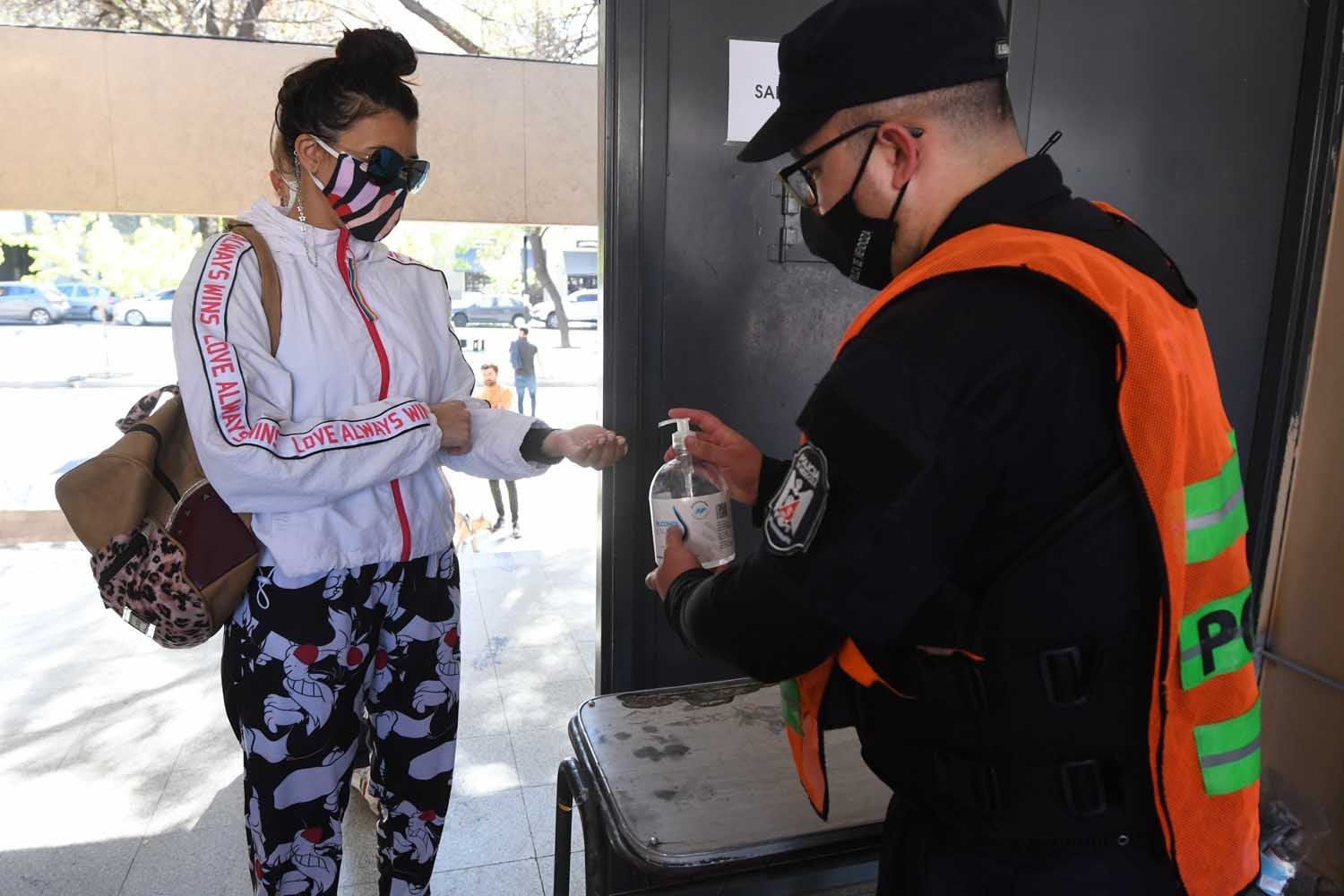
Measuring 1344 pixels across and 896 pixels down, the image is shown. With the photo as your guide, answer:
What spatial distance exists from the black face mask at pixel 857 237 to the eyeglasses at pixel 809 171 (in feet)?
0.06

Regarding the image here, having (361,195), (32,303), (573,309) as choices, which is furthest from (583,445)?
(32,303)

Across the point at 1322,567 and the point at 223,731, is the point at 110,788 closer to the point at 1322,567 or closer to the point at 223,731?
the point at 223,731

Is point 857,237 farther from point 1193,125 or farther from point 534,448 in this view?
point 1193,125

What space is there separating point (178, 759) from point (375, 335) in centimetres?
252

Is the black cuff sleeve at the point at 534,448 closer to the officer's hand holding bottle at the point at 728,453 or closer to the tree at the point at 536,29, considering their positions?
the officer's hand holding bottle at the point at 728,453

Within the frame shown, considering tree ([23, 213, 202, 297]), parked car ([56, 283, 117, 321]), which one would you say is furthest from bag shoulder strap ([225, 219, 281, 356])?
parked car ([56, 283, 117, 321])

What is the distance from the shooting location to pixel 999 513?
88 centimetres

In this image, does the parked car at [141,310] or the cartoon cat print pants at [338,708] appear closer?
the cartoon cat print pants at [338,708]

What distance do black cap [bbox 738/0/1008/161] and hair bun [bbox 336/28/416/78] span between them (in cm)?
91

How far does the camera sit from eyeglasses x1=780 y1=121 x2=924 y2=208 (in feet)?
3.27

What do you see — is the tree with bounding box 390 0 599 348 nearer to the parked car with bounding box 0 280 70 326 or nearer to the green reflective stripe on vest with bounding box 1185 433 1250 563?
the green reflective stripe on vest with bounding box 1185 433 1250 563

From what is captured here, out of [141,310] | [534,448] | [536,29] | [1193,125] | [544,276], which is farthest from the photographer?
[141,310]

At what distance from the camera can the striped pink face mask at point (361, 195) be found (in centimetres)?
157

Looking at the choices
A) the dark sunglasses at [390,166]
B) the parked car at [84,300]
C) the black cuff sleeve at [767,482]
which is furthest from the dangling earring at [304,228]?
the parked car at [84,300]
